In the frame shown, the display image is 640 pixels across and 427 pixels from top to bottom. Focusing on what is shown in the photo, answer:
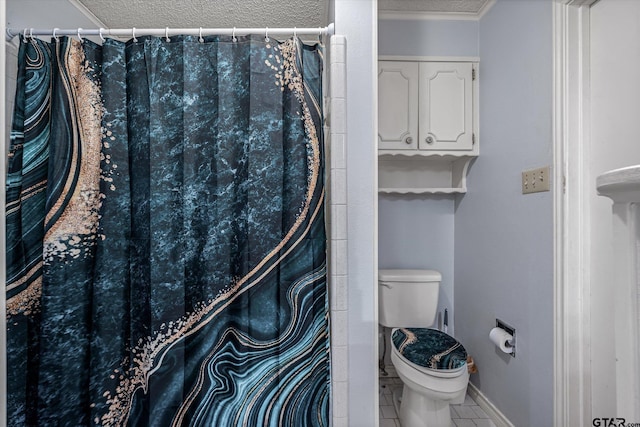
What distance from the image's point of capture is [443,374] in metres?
1.43

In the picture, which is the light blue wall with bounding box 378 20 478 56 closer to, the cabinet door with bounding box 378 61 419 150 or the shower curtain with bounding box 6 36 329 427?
the cabinet door with bounding box 378 61 419 150

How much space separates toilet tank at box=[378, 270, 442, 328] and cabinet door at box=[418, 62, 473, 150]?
833mm

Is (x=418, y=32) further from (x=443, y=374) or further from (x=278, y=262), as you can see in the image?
(x=443, y=374)

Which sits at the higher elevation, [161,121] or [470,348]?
[161,121]

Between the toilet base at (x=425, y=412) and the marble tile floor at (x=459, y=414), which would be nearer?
the toilet base at (x=425, y=412)

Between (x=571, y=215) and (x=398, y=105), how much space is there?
110 centimetres

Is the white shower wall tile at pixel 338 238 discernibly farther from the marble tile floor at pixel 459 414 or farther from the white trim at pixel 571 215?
the white trim at pixel 571 215

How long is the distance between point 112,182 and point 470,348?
216cm

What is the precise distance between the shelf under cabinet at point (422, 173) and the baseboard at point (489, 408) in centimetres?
127

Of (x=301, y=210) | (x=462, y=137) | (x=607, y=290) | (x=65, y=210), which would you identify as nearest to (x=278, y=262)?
(x=301, y=210)

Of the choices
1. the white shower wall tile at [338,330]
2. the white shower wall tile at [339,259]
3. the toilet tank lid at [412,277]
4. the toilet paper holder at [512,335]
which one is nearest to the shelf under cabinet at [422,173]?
the toilet tank lid at [412,277]

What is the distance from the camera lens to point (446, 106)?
1905 mm

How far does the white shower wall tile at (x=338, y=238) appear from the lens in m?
1.17

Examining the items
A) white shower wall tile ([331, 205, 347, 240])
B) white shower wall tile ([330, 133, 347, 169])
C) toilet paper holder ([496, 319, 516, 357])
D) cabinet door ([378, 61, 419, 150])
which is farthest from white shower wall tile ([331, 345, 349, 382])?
cabinet door ([378, 61, 419, 150])
